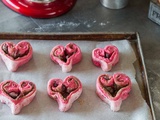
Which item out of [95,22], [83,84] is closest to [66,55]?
[83,84]

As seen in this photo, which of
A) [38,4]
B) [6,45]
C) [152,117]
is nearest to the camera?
[152,117]

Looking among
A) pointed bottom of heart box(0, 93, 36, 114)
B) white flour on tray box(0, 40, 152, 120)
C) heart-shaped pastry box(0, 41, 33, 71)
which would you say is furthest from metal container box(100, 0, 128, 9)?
pointed bottom of heart box(0, 93, 36, 114)

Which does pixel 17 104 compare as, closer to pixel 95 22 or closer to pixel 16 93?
pixel 16 93

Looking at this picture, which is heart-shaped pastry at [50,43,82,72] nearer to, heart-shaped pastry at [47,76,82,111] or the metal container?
heart-shaped pastry at [47,76,82,111]

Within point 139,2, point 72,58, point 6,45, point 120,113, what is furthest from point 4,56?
point 139,2

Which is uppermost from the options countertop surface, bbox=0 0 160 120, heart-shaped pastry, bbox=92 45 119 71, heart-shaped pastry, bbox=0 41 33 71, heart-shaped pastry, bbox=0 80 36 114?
heart-shaped pastry, bbox=0 41 33 71

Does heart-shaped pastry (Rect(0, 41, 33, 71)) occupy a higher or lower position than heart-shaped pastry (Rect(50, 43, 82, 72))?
higher

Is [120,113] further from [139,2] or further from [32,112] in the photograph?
[139,2]
